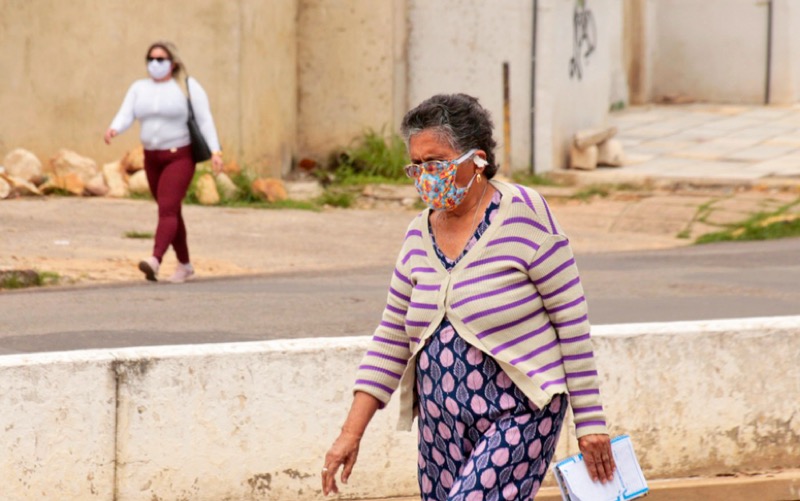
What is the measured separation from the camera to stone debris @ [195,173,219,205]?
14898 mm

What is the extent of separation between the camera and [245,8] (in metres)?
15.8

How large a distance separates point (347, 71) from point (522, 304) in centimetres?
1406

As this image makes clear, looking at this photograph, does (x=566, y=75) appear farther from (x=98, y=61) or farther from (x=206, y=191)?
(x=98, y=61)

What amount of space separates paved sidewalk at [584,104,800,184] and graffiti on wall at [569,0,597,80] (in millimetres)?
1390

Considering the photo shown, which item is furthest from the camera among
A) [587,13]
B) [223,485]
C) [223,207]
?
[587,13]

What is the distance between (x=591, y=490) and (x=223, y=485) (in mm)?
2275

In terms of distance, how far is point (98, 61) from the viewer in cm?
1527

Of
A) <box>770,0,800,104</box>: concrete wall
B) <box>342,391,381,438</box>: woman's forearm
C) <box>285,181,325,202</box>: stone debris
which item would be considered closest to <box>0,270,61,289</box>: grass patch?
<box>285,181,325,202</box>: stone debris

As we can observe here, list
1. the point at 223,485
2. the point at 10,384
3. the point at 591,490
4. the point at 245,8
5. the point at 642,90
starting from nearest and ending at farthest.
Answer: the point at 591,490 < the point at 10,384 < the point at 223,485 < the point at 245,8 < the point at 642,90

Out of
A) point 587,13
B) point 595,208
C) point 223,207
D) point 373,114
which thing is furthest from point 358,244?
point 587,13

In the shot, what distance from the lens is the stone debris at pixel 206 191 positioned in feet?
48.9

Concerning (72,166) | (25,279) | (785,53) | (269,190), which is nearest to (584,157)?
(269,190)

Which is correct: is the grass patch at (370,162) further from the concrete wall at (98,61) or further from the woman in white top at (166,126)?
the woman in white top at (166,126)

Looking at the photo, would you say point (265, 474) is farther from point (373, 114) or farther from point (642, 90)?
point (642, 90)
